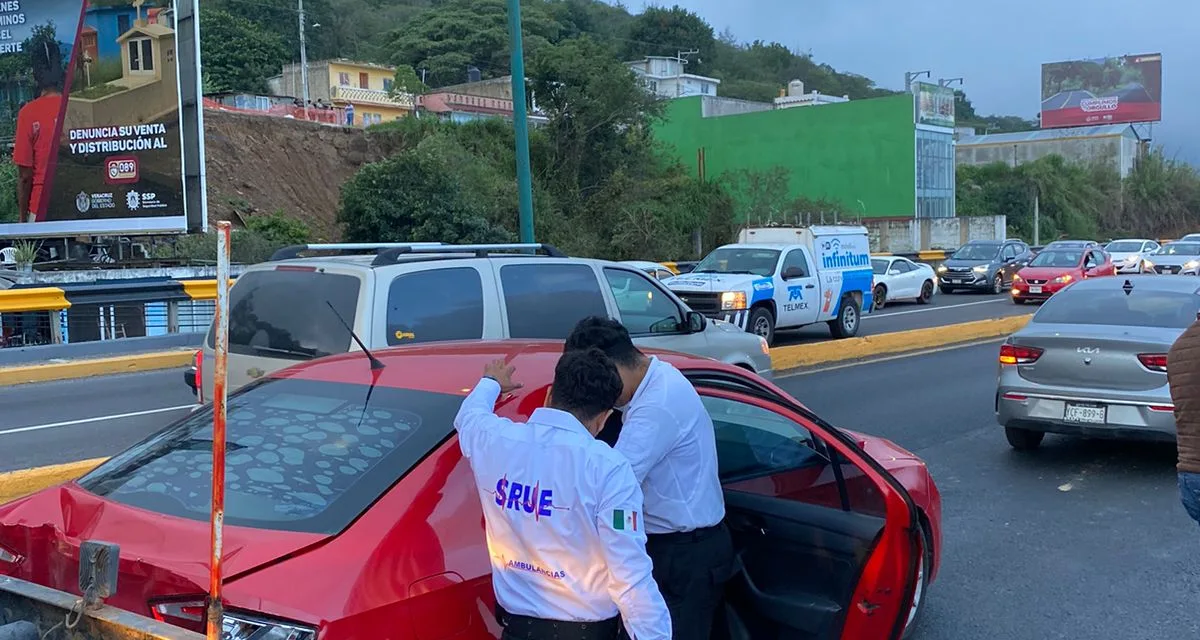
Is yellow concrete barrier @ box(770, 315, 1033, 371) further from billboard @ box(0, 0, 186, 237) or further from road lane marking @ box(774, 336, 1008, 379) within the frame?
billboard @ box(0, 0, 186, 237)

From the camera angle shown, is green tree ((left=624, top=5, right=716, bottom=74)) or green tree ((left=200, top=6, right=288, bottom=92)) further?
green tree ((left=624, top=5, right=716, bottom=74))

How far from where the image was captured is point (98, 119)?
24.2 metres

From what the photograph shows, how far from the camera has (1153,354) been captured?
8117 mm

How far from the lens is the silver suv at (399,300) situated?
656 cm

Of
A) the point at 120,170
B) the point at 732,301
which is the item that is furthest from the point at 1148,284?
the point at 120,170

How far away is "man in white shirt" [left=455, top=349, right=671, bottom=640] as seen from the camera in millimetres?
2807

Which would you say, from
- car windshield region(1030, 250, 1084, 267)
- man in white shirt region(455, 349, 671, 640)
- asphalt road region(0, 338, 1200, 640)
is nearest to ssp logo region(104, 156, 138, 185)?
asphalt road region(0, 338, 1200, 640)

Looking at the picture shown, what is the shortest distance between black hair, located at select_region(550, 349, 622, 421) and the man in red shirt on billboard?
24790 millimetres

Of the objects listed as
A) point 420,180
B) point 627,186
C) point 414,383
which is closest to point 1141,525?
point 414,383

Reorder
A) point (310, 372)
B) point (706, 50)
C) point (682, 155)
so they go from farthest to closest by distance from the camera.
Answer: point (706, 50)
point (682, 155)
point (310, 372)

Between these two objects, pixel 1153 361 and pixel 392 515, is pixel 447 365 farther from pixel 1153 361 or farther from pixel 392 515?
pixel 1153 361

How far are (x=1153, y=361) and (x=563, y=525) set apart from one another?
22.5 ft

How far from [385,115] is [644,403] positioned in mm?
63813

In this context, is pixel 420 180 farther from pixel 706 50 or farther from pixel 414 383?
pixel 706 50
